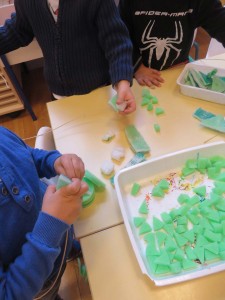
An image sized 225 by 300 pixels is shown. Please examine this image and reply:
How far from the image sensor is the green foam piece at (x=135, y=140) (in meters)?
0.67

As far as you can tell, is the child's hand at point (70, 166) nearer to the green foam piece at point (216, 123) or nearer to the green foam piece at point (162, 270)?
the green foam piece at point (162, 270)

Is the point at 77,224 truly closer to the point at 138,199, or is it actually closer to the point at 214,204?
the point at 138,199

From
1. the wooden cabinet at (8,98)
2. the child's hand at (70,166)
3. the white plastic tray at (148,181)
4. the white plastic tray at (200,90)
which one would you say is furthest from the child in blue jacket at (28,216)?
the wooden cabinet at (8,98)

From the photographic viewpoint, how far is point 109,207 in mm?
589

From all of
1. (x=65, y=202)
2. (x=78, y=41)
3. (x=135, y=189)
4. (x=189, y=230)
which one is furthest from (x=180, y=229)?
(x=78, y=41)

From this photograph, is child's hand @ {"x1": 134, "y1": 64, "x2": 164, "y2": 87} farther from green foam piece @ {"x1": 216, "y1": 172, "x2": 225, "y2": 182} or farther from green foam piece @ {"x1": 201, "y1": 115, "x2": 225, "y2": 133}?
green foam piece @ {"x1": 216, "y1": 172, "x2": 225, "y2": 182}

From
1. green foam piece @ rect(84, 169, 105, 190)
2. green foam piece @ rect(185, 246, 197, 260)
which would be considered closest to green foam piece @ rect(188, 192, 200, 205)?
green foam piece @ rect(185, 246, 197, 260)

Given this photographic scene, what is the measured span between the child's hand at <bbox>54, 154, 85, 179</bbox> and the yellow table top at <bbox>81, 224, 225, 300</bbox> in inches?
5.4

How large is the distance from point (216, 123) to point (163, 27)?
1.42ft

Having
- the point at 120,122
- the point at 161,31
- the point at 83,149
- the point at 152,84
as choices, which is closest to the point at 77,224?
the point at 83,149

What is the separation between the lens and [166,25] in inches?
35.5

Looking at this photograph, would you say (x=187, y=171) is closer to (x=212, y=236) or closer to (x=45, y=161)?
(x=212, y=236)

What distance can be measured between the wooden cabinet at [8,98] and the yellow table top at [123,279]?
130cm

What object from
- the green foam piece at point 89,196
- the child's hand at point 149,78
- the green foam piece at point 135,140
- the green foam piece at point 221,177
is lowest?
the green foam piece at point 221,177
